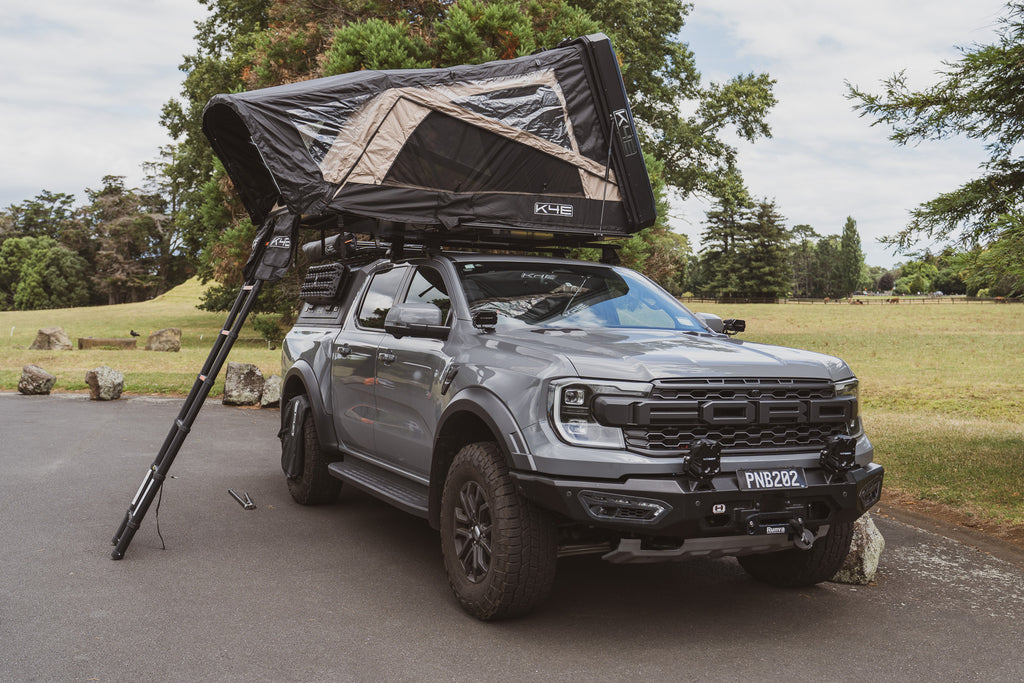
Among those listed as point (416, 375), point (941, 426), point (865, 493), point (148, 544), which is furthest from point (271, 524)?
point (941, 426)

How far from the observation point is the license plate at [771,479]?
435 centimetres

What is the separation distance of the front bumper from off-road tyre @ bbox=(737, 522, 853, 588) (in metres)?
0.83

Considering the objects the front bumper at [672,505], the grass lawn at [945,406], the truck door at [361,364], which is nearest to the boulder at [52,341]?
the grass lawn at [945,406]

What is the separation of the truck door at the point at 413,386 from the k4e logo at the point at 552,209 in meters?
1.09

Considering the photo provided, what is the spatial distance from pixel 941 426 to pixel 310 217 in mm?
10000

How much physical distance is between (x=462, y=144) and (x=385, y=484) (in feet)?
8.59

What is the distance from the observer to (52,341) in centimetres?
3036

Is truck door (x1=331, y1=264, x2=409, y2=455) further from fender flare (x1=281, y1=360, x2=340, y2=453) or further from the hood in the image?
the hood

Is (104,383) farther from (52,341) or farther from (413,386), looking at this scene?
(52,341)

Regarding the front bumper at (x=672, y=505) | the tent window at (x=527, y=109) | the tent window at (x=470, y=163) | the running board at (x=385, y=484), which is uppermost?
the tent window at (x=527, y=109)

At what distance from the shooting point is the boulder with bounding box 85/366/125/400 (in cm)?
1560

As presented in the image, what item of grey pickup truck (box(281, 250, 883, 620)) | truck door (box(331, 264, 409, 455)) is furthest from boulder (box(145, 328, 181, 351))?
grey pickup truck (box(281, 250, 883, 620))

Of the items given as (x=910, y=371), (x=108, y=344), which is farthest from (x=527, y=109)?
(x=108, y=344)

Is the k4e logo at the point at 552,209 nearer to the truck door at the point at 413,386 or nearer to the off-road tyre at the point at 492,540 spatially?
the truck door at the point at 413,386
